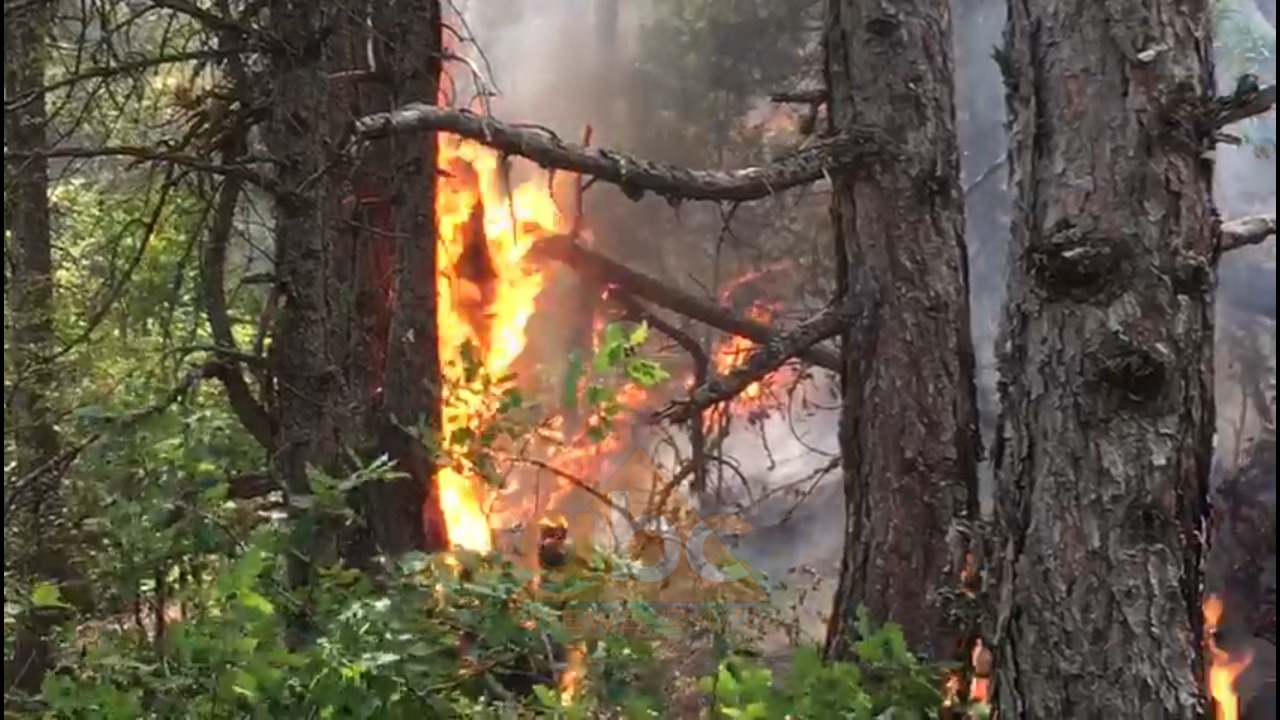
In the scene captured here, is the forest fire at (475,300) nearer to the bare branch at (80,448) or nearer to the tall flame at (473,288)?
the tall flame at (473,288)

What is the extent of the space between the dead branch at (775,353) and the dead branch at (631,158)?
0.50 meters

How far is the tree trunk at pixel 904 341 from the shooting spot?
421 cm

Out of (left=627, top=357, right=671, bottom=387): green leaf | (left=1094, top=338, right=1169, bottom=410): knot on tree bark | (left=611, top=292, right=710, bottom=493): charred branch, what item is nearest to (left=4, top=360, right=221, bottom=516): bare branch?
(left=627, top=357, right=671, bottom=387): green leaf

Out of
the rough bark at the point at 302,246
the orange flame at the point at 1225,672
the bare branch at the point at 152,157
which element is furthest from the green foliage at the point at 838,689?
the orange flame at the point at 1225,672

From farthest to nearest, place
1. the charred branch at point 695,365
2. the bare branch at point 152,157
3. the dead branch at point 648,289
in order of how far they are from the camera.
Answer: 1. the dead branch at point 648,289
2. the charred branch at point 695,365
3. the bare branch at point 152,157

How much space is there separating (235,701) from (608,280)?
17.0 feet

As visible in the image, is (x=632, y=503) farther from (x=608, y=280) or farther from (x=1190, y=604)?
(x=1190, y=604)

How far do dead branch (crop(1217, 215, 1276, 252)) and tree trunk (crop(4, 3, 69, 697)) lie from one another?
12.7ft

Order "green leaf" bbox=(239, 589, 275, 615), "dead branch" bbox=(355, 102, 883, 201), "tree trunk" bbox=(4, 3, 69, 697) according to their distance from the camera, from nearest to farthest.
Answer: "green leaf" bbox=(239, 589, 275, 615), "dead branch" bbox=(355, 102, 883, 201), "tree trunk" bbox=(4, 3, 69, 697)

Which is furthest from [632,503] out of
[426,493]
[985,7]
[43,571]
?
[985,7]

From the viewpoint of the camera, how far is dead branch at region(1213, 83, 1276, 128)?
253 centimetres

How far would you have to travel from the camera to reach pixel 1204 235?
268 centimetres

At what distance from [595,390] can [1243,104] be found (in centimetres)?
284

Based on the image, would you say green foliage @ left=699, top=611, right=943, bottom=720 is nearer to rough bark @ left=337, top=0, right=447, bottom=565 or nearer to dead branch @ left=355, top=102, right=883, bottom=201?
dead branch @ left=355, top=102, right=883, bottom=201
